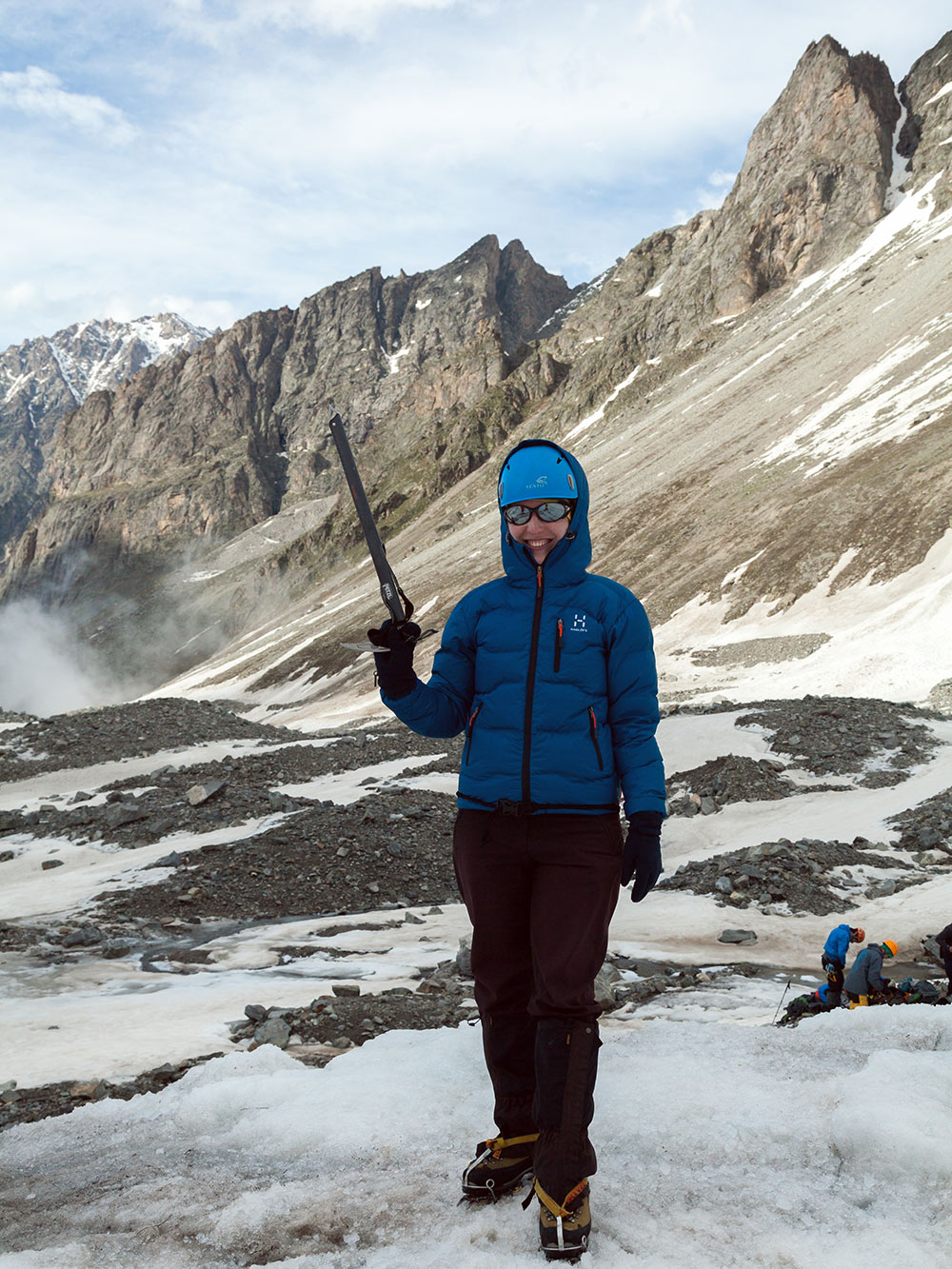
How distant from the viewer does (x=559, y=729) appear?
3754 millimetres

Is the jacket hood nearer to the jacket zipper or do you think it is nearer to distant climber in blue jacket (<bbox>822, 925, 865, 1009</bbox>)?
the jacket zipper

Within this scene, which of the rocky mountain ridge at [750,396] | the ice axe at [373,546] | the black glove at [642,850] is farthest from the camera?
the rocky mountain ridge at [750,396]

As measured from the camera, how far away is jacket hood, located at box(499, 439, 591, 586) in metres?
4.03

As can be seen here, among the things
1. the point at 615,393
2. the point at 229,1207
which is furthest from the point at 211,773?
the point at 615,393

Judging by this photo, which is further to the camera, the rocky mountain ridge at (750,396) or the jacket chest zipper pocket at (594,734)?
the rocky mountain ridge at (750,396)

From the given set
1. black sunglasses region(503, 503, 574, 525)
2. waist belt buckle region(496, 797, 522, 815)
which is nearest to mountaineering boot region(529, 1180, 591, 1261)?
waist belt buckle region(496, 797, 522, 815)

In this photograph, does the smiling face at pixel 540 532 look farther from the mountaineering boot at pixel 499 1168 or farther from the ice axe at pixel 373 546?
the mountaineering boot at pixel 499 1168

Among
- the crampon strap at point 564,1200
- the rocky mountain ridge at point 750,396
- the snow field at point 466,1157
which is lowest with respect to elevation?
the snow field at point 466,1157

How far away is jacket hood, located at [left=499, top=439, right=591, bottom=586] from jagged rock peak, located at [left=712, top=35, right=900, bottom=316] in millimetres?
138899

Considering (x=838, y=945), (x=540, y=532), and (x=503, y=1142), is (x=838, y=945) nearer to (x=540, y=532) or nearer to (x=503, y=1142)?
(x=503, y=1142)

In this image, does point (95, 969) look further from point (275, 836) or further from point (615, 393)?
point (615, 393)

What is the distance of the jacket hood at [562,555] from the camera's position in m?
4.03

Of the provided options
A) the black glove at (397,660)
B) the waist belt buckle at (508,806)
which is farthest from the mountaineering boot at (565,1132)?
the black glove at (397,660)

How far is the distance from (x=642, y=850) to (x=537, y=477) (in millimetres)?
1783
